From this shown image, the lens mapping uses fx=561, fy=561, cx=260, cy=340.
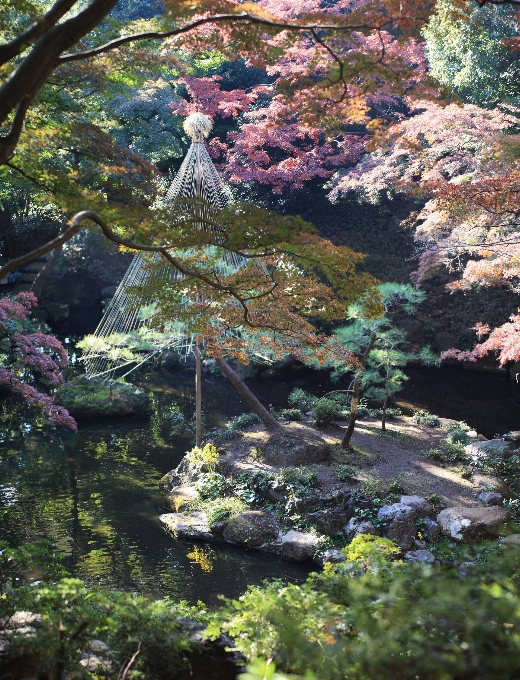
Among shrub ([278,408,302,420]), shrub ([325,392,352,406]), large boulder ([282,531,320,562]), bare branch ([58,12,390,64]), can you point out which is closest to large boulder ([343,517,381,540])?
large boulder ([282,531,320,562])

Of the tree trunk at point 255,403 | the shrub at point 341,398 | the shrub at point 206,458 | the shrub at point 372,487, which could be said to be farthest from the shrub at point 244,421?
the shrub at point 372,487

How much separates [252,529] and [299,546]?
1.80 ft

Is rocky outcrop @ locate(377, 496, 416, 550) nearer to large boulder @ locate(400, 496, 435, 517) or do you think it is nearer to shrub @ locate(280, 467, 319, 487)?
large boulder @ locate(400, 496, 435, 517)

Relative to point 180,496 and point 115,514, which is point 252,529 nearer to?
point 180,496

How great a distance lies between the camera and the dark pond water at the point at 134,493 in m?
5.00

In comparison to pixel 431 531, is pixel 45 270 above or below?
above

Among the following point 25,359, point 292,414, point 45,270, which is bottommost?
point 25,359

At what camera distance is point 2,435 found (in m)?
8.84

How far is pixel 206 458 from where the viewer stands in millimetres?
6730

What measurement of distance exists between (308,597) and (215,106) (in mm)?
14044

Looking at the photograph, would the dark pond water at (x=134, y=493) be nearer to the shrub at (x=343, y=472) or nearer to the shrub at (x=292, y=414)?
the shrub at (x=343, y=472)

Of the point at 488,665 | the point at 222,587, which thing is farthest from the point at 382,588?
the point at 222,587

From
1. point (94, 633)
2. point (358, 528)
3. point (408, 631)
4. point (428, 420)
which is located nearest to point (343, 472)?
point (358, 528)

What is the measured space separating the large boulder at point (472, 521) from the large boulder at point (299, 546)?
4.10ft
